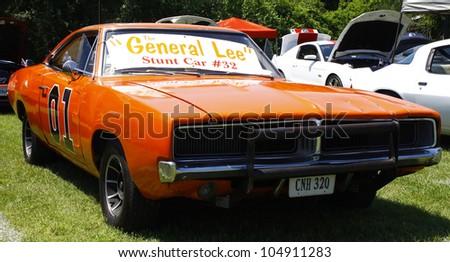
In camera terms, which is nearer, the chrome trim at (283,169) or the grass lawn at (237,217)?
the chrome trim at (283,169)

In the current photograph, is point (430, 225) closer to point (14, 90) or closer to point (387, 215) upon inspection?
point (387, 215)

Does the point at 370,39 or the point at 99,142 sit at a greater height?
the point at 370,39

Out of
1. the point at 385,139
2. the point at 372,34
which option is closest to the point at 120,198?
the point at 385,139

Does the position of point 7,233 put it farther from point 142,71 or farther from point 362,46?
point 362,46

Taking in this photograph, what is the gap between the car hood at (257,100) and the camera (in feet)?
11.2

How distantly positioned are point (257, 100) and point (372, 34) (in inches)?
304

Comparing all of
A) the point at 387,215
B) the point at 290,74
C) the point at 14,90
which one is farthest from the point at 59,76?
the point at 290,74

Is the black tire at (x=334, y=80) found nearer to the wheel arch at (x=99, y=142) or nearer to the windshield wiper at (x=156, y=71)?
the windshield wiper at (x=156, y=71)

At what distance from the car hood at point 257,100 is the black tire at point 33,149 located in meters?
2.12

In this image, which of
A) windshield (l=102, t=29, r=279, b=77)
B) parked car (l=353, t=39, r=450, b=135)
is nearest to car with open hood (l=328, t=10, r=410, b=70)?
parked car (l=353, t=39, r=450, b=135)

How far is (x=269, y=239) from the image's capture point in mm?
3910

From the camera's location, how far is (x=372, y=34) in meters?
10.8

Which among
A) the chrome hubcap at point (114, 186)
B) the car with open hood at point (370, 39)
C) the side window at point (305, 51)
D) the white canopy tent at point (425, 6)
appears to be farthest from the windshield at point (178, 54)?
the side window at point (305, 51)
